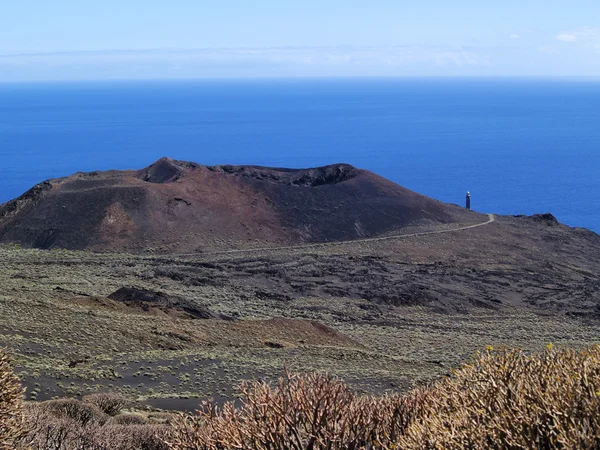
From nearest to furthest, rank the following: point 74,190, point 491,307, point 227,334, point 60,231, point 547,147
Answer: point 227,334 → point 491,307 → point 60,231 → point 74,190 → point 547,147

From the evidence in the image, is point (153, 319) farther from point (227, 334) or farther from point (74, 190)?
point (74, 190)

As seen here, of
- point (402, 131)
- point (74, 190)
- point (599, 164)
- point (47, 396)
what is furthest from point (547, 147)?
point (47, 396)

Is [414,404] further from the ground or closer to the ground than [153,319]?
further from the ground

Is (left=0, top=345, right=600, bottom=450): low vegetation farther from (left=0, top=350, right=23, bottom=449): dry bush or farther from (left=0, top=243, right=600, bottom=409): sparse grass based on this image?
(left=0, top=243, right=600, bottom=409): sparse grass

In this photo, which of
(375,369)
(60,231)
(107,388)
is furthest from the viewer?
(60,231)

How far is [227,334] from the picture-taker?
25688 mm

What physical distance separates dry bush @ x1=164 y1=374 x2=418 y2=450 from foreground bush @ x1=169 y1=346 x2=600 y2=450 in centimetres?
1

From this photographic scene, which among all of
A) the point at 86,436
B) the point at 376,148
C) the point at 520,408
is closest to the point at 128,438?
the point at 86,436

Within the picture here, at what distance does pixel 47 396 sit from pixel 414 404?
1002 centimetres

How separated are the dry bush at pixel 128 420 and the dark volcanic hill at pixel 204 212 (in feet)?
91.6

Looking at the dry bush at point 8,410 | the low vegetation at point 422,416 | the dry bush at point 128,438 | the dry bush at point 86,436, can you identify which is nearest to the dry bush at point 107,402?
the dry bush at point 86,436

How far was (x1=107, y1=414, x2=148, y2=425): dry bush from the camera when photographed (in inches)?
546

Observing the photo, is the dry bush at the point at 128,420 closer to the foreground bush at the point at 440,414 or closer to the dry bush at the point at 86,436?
the dry bush at the point at 86,436

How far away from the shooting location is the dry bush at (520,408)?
7.38m
